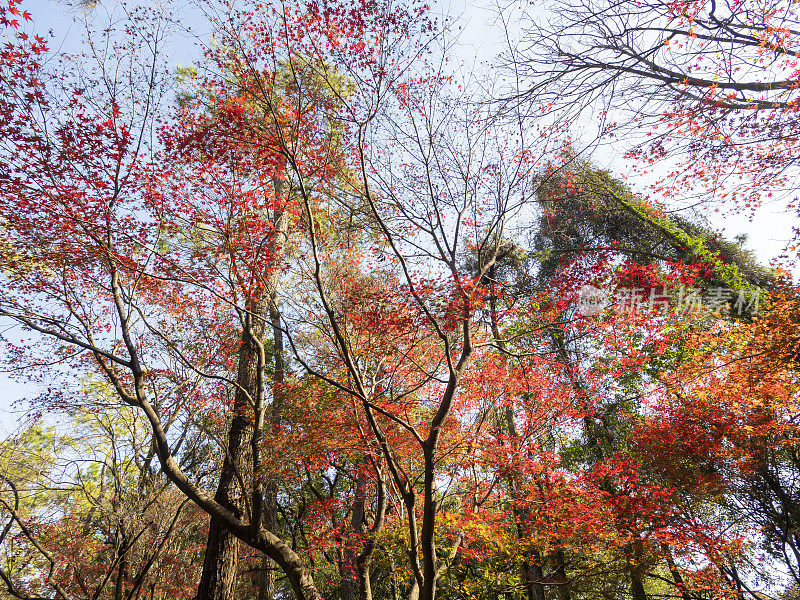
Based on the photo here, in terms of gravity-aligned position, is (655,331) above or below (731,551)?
above

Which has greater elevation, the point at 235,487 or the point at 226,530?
the point at 235,487

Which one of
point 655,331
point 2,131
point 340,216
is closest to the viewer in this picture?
point 2,131

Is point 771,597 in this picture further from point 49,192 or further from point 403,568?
point 49,192

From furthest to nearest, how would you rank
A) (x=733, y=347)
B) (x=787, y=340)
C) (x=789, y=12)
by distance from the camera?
(x=733, y=347)
(x=787, y=340)
(x=789, y=12)

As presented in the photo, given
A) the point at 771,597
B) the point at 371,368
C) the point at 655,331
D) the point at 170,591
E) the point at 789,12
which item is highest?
the point at 655,331

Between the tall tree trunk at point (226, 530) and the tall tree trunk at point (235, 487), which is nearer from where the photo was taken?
the tall tree trunk at point (235, 487)

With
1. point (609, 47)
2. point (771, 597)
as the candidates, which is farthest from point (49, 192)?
point (771, 597)

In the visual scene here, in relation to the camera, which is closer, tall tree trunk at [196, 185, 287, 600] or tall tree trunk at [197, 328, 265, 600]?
tall tree trunk at [196, 185, 287, 600]

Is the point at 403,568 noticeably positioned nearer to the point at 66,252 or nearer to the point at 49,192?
the point at 66,252

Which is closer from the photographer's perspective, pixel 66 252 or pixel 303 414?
pixel 66 252

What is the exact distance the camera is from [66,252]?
5.96m

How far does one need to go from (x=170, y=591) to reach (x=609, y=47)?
15.2 meters

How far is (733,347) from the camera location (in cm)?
1073

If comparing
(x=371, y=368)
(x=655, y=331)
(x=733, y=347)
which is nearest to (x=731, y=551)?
(x=733, y=347)
